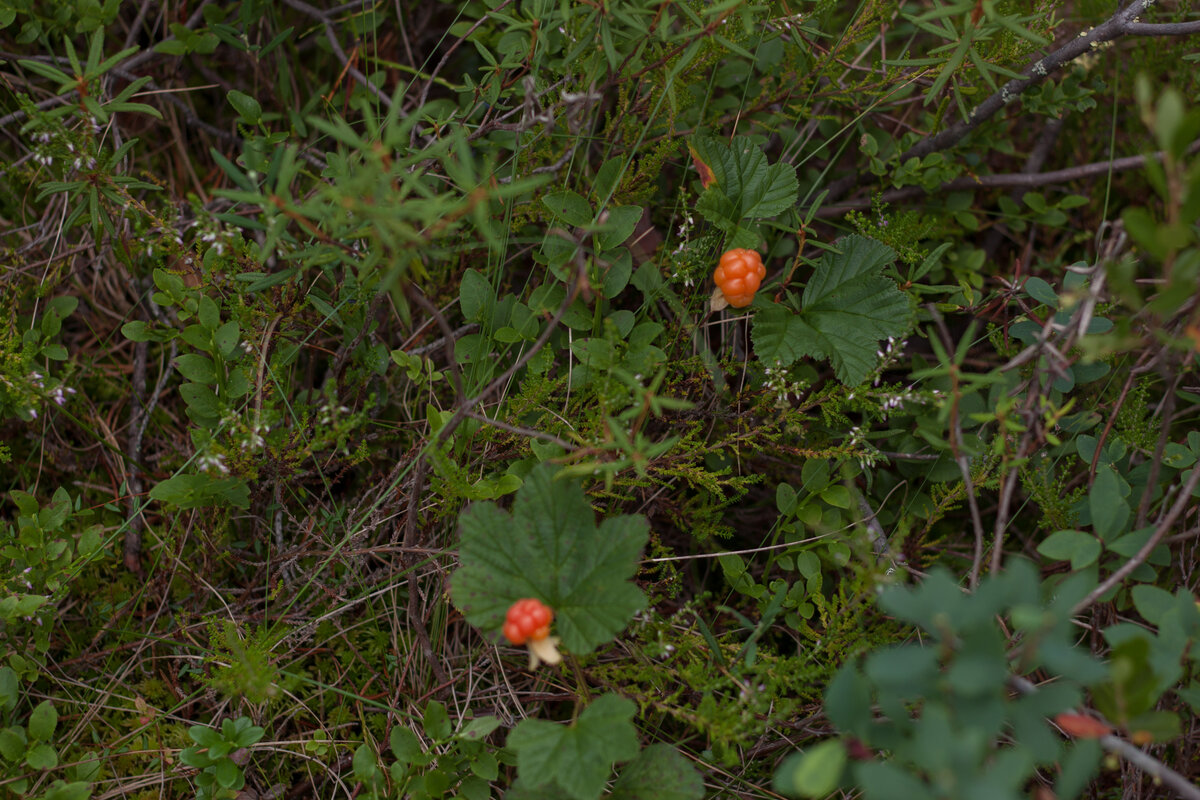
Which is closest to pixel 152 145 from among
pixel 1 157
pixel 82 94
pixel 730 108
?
pixel 1 157

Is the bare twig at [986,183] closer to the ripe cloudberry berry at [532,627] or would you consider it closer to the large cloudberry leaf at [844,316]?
the large cloudberry leaf at [844,316]

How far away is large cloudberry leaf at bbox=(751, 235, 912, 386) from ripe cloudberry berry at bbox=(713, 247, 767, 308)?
0.74 feet

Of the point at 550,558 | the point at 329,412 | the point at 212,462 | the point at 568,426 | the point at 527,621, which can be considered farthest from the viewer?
the point at 329,412

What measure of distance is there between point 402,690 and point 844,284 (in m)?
1.71

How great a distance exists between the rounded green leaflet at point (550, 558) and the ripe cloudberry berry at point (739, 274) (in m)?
0.65

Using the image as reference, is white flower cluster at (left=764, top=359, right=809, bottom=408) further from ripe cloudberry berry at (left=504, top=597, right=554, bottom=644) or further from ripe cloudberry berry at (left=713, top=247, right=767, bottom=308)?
ripe cloudberry berry at (left=504, top=597, right=554, bottom=644)

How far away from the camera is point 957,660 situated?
124 cm

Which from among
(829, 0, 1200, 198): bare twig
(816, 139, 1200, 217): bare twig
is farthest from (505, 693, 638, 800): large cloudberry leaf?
(829, 0, 1200, 198): bare twig

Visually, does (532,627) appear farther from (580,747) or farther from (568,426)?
Answer: (568,426)

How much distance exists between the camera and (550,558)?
6.23ft

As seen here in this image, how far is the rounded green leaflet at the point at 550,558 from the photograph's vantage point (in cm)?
182

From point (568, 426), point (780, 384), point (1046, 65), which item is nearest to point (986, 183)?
point (1046, 65)

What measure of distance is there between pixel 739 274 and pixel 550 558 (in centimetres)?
84

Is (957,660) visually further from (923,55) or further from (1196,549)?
(923,55)
